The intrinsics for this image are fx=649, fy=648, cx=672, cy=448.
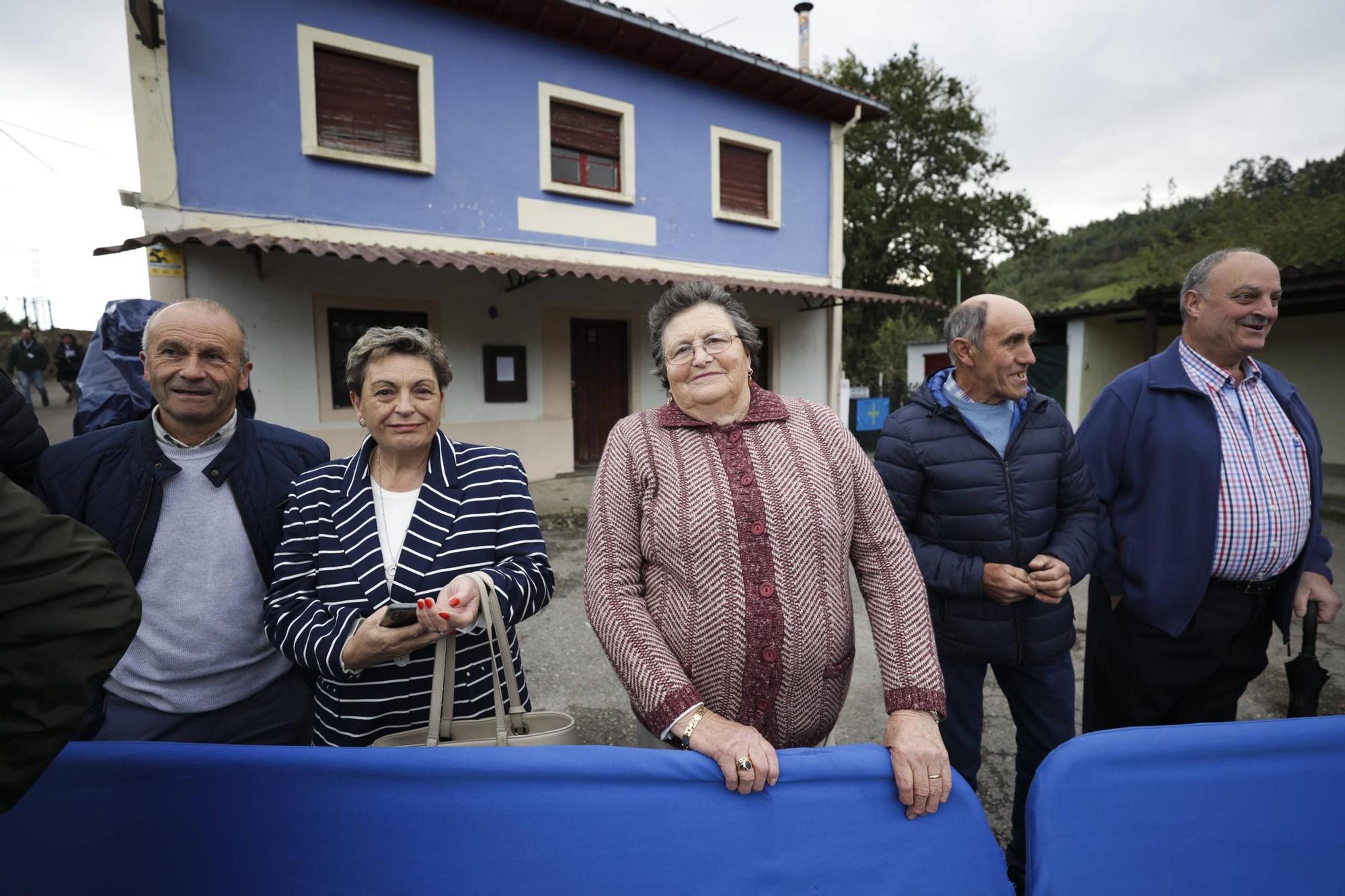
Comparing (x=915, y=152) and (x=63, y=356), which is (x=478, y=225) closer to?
(x=63, y=356)

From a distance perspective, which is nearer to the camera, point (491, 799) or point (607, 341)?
point (491, 799)

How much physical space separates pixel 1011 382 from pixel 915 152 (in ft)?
74.0

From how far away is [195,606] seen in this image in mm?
1652

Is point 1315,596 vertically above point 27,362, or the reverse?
point 27,362

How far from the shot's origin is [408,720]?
1.63 metres

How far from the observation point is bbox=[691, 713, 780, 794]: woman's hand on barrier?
1.18 m

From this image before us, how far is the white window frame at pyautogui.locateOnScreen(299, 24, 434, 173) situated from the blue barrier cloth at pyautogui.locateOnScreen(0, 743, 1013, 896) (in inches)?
307

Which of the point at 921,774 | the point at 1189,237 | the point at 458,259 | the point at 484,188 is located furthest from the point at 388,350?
the point at 1189,237

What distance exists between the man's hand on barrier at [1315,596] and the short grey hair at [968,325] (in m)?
1.39

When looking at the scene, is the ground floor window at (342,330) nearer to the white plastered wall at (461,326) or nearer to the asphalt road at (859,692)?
the white plastered wall at (461,326)

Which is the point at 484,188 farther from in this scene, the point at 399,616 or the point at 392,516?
the point at 399,616

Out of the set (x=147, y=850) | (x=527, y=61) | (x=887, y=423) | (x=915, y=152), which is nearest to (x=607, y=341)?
(x=527, y=61)

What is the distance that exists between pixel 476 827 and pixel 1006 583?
61.3 inches

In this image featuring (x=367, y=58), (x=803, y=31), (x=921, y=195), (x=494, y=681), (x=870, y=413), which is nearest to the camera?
(x=494, y=681)
